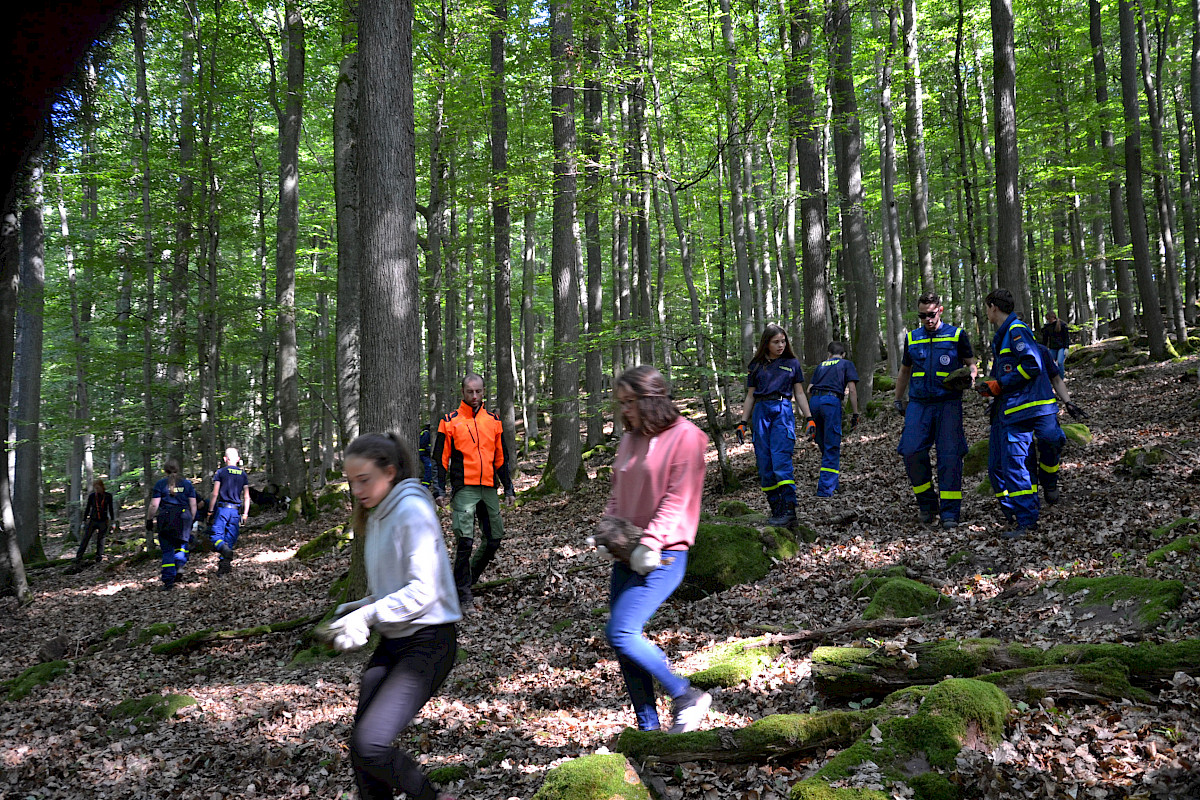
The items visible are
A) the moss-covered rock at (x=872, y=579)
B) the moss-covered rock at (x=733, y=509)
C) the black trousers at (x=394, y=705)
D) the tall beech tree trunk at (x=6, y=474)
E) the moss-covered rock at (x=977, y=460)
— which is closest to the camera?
the black trousers at (x=394, y=705)

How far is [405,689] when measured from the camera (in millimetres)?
2996

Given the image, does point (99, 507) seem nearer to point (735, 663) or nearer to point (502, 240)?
point (502, 240)

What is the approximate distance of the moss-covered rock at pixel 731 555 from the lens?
702cm

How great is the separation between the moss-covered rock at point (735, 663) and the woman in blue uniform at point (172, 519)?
387 inches

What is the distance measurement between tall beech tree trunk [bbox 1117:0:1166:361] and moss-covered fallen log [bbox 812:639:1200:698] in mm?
14699

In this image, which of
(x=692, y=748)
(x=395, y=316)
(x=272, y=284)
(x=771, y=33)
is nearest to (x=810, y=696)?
(x=692, y=748)

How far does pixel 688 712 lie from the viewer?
3.64m

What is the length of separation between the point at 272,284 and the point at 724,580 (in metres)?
23.7

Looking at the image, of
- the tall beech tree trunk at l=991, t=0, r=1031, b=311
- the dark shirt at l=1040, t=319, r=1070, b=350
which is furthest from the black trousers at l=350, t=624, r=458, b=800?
the dark shirt at l=1040, t=319, r=1070, b=350

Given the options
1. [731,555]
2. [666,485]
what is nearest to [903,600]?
[731,555]

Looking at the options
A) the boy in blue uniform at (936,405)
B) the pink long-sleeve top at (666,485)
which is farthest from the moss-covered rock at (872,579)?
the pink long-sleeve top at (666,485)

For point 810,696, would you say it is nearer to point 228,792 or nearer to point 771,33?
point 228,792

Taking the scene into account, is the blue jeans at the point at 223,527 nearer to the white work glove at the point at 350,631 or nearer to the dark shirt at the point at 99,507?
the dark shirt at the point at 99,507

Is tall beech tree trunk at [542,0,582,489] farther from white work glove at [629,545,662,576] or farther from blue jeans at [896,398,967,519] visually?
white work glove at [629,545,662,576]
